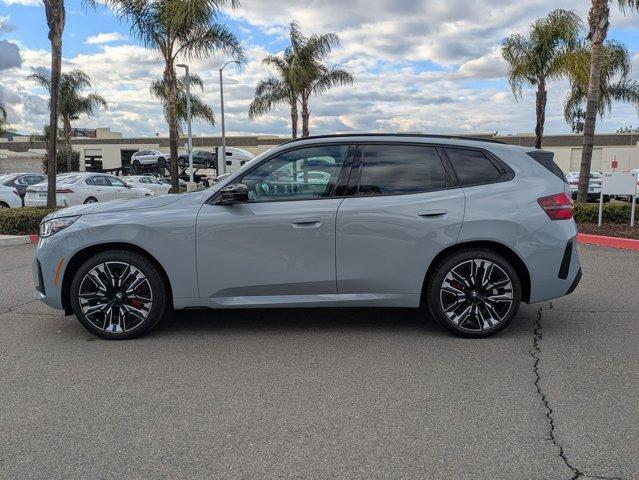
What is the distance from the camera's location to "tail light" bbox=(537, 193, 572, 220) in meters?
4.93

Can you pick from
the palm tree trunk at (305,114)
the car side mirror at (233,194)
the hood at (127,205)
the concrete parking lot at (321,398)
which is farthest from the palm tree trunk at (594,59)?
the palm tree trunk at (305,114)

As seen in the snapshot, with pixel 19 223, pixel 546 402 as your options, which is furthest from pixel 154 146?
pixel 546 402

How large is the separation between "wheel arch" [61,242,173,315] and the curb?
8.25 m

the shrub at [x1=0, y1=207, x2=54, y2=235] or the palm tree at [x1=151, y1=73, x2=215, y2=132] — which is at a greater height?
the palm tree at [x1=151, y1=73, x2=215, y2=132]

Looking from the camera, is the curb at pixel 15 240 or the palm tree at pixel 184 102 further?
the palm tree at pixel 184 102

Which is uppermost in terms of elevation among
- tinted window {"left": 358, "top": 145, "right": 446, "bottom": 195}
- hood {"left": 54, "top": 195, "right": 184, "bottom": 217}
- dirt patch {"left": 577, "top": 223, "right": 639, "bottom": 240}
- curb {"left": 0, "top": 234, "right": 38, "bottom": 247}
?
tinted window {"left": 358, "top": 145, "right": 446, "bottom": 195}

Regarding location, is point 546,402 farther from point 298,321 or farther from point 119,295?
point 119,295

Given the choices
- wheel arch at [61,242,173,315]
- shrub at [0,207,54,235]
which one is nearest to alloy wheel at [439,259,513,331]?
wheel arch at [61,242,173,315]

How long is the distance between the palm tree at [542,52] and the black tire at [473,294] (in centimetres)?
1593

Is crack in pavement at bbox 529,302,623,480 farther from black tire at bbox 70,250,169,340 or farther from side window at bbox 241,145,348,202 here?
black tire at bbox 70,250,169,340

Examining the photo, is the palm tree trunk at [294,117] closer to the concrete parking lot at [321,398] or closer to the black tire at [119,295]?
the concrete parking lot at [321,398]

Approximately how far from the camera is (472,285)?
4926 millimetres

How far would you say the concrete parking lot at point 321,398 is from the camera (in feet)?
9.89

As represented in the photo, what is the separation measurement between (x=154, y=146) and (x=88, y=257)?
6978 cm
